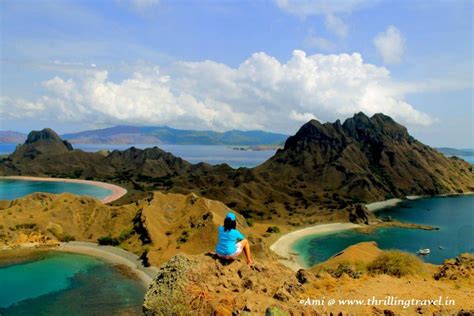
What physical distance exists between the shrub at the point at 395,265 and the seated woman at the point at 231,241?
48.5 feet

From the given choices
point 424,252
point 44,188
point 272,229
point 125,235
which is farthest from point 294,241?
point 44,188

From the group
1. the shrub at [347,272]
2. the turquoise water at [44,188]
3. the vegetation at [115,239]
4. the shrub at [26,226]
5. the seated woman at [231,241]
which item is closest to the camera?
the seated woman at [231,241]

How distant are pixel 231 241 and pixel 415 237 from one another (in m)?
81.7

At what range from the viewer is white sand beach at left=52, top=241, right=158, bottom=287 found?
1972 inches

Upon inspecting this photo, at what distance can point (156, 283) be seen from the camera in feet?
52.4

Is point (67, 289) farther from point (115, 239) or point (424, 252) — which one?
point (424, 252)

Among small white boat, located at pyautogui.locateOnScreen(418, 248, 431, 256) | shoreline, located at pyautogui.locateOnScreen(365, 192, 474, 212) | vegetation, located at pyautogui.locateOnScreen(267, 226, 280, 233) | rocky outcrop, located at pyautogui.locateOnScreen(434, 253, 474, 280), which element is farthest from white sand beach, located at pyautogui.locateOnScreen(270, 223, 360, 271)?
rocky outcrop, located at pyautogui.locateOnScreen(434, 253, 474, 280)

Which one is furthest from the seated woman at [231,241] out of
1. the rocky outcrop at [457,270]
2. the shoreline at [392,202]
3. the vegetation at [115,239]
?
the shoreline at [392,202]

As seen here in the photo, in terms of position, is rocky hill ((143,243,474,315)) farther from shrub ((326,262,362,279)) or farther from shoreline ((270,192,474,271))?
shoreline ((270,192,474,271))

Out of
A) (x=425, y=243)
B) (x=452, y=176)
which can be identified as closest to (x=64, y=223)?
(x=425, y=243)

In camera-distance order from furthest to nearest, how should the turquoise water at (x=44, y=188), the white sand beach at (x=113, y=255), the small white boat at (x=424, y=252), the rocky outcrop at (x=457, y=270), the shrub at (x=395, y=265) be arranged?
the turquoise water at (x=44, y=188), the small white boat at (x=424, y=252), the white sand beach at (x=113, y=255), the shrub at (x=395, y=265), the rocky outcrop at (x=457, y=270)

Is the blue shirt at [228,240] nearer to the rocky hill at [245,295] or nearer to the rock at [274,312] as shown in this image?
the rocky hill at [245,295]

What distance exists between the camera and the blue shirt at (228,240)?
1455cm

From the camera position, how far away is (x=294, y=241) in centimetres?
7662
